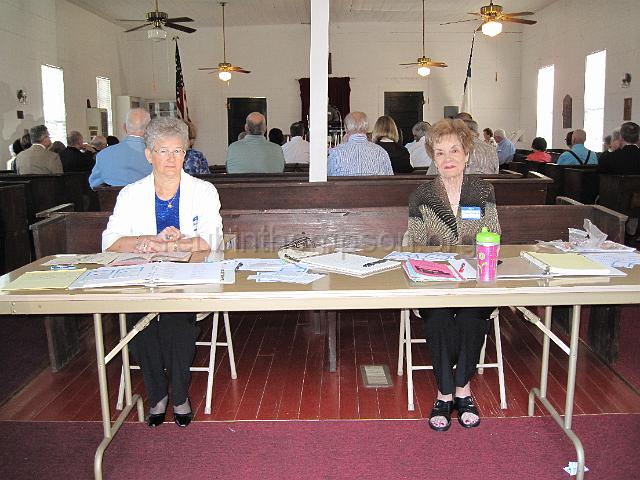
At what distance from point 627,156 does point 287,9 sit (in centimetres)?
774

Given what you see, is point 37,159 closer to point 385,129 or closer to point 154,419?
point 385,129

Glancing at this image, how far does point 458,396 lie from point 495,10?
6770 millimetres

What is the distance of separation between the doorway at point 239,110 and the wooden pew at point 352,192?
10.1 m

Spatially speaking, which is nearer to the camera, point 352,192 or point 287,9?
point 352,192

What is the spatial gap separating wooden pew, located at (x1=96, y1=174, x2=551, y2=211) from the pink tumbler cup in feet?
8.71

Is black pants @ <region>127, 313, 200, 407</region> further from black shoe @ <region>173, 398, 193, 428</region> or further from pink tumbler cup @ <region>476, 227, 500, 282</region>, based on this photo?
pink tumbler cup @ <region>476, 227, 500, 282</region>

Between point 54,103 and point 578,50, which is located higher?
point 578,50

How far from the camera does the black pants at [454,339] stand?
2652 millimetres

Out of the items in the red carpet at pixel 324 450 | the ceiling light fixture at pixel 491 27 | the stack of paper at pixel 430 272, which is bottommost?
the red carpet at pixel 324 450

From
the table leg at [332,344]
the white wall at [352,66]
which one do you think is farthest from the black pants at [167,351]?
the white wall at [352,66]

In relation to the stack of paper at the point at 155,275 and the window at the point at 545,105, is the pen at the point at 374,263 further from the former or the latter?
the window at the point at 545,105

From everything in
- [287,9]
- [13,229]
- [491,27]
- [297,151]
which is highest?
[287,9]

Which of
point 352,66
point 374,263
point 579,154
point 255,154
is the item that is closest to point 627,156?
point 579,154

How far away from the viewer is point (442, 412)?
106 inches
